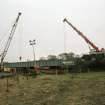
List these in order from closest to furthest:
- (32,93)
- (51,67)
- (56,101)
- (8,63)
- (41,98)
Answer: (56,101) < (41,98) < (32,93) < (51,67) < (8,63)

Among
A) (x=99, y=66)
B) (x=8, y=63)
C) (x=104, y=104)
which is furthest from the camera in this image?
(x=8, y=63)

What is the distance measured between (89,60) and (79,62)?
2486 millimetres

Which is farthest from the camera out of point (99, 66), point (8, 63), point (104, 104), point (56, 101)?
point (8, 63)

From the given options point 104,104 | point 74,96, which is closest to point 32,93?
point 74,96

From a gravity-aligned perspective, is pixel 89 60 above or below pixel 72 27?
below

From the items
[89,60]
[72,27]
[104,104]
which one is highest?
[72,27]

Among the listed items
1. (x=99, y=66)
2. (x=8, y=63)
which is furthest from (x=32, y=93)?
(x=8, y=63)

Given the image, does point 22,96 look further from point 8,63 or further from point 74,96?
point 8,63

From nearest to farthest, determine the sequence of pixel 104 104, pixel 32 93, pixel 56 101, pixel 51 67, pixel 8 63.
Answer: pixel 104 104 → pixel 56 101 → pixel 32 93 → pixel 51 67 → pixel 8 63

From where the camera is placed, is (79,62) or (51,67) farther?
(51,67)

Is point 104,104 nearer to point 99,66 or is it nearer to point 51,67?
point 99,66

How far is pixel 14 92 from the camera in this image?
31.4m

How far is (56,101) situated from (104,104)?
14.6ft

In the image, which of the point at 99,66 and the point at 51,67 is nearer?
the point at 99,66
